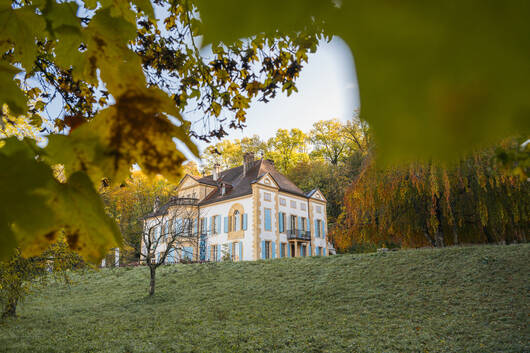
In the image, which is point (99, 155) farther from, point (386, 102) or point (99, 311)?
point (99, 311)

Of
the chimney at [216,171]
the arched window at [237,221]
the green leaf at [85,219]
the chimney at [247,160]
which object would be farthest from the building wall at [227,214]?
the green leaf at [85,219]

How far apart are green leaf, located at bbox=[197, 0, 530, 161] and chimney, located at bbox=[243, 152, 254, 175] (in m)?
26.1

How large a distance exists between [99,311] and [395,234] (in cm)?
1069

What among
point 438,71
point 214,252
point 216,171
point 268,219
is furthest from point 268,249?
point 438,71

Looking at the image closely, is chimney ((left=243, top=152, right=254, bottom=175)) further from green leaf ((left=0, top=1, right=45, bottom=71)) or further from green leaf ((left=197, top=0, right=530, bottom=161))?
green leaf ((left=197, top=0, right=530, bottom=161))

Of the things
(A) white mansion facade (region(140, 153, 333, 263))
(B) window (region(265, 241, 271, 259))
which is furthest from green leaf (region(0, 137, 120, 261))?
(B) window (region(265, 241, 271, 259))

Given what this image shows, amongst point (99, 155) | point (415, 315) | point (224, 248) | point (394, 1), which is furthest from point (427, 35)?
point (224, 248)

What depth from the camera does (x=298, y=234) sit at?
2412 cm

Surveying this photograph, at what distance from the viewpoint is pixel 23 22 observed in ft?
3.19

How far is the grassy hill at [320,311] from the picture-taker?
6539 millimetres

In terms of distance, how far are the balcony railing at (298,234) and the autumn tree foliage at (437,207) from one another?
34.9ft

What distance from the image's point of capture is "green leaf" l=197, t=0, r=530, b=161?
23 centimetres

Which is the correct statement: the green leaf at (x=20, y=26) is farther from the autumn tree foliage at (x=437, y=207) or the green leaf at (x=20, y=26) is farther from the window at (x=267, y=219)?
the window at (x=267, y=219)

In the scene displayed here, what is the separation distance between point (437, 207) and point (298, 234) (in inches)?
543
